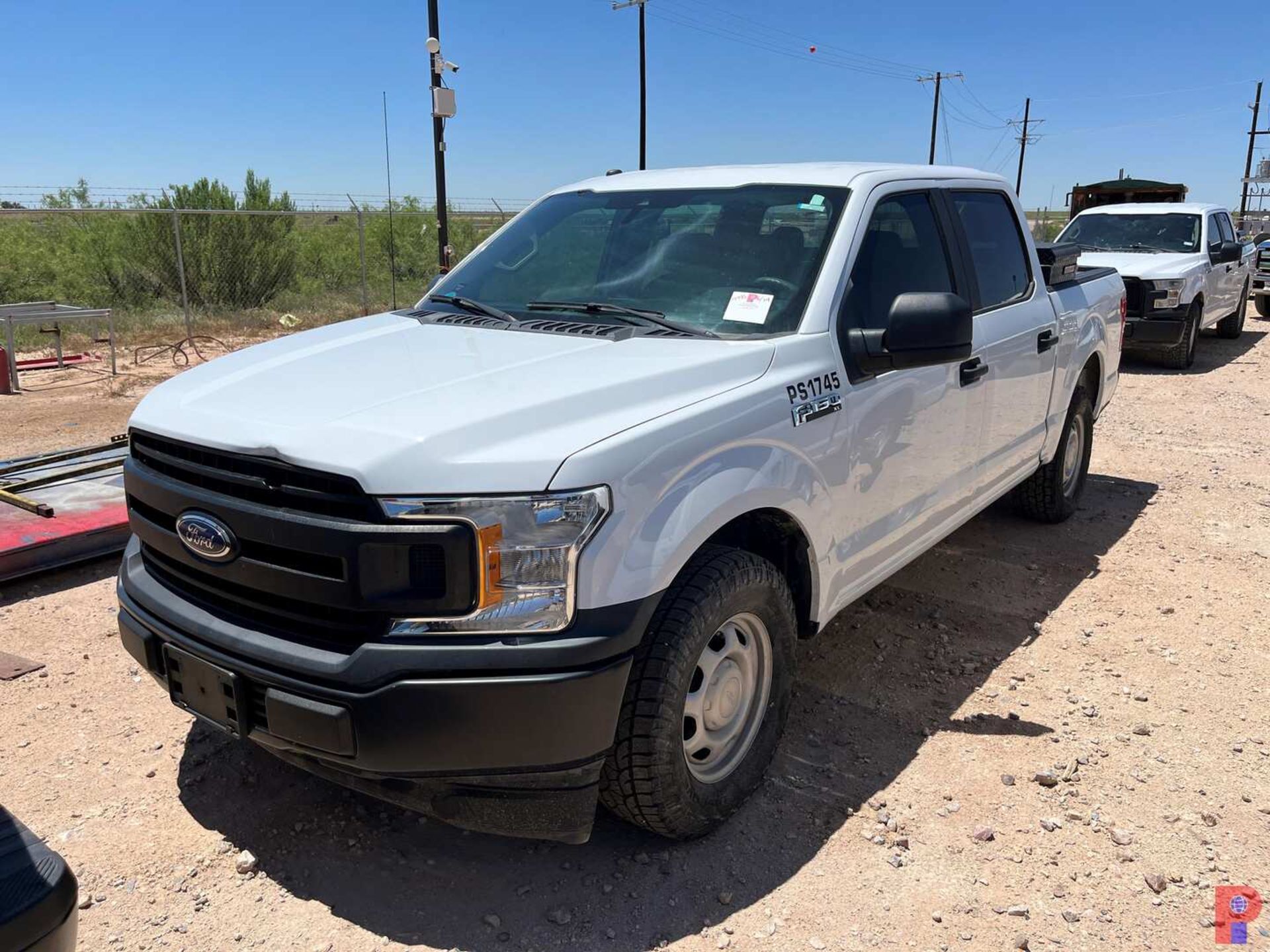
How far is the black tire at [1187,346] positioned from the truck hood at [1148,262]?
1.54ft

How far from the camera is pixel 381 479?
7.41 ft

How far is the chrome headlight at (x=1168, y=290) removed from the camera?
11.1m

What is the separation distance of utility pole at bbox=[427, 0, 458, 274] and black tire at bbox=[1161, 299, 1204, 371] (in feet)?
32.1

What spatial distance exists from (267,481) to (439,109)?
13.1 m

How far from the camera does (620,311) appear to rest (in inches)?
133

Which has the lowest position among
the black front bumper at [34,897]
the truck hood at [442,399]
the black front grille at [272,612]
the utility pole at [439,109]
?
the black front bumper at [34,897]

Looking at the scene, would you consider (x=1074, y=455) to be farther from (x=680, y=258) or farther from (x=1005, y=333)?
(x=680, y=258)

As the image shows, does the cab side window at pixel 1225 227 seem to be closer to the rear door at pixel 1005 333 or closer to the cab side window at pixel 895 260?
the rear door at pixel 1005 333

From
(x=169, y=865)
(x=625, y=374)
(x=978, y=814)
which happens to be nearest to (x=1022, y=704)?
(x=978, y=814)

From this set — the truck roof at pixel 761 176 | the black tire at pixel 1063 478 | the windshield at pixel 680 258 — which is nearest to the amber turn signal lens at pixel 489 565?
the windshield at pixel 680 258

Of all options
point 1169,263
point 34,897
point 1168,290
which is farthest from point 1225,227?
point 34,897

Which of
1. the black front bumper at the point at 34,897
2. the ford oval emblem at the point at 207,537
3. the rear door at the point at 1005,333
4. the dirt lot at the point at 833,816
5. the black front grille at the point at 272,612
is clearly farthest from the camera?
the rear door at the point at 1005,333

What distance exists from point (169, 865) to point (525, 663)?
1.39 meters
